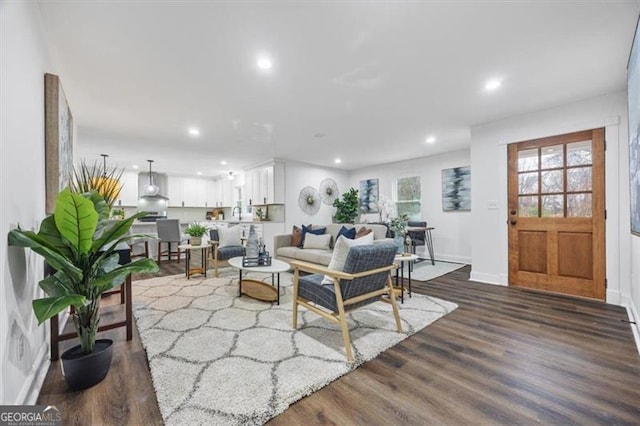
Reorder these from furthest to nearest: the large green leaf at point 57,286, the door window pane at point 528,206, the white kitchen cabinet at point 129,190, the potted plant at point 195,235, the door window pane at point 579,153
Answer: the white kitchen cabinet at point 129,190, the potted plant at point 195,235, the door window pane at point 528,206, the door window pane at point 579,153, the large green leaf at point 57,286

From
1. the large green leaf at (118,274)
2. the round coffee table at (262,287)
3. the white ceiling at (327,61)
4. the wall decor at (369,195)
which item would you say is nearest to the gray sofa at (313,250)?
the round coffee table at (262,287)

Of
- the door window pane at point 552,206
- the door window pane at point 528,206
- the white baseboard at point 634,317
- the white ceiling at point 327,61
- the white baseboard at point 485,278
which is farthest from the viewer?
the white baseboard at point 485,278

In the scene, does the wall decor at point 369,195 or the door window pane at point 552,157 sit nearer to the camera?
the door window pane at point 552,157

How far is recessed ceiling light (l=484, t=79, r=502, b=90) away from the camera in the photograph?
2736 millimetres

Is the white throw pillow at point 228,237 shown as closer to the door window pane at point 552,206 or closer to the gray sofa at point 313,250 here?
the gray sofa at point 313,250

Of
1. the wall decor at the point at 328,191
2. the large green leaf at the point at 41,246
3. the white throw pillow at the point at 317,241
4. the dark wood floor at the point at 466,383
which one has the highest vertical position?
the wall decor at the point at 328,191

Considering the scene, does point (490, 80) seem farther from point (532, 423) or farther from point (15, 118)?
point (15, 118)

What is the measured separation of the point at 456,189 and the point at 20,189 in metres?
6.27

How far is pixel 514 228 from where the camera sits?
3723 millimetres

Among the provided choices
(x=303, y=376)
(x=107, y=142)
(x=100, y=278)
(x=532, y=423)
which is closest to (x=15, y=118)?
(x=100, y=278)

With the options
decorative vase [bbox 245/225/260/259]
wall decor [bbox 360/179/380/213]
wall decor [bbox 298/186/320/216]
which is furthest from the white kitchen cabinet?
wall decor [bbox 360/179/380/213]

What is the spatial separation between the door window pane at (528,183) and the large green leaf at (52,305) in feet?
15.4

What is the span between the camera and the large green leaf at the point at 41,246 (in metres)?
1.30

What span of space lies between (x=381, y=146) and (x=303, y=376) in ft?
14.8
